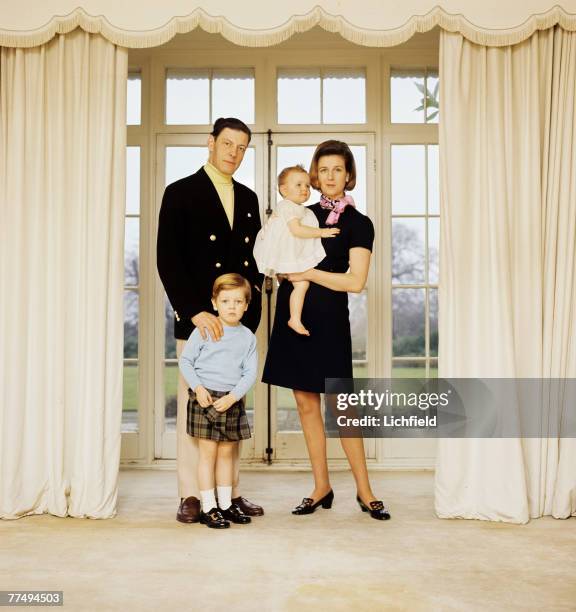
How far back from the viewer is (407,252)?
→ 4.57 metres

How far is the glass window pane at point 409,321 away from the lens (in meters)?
4.59

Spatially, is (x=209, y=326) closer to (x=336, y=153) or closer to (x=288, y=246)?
(x=288, y=246)

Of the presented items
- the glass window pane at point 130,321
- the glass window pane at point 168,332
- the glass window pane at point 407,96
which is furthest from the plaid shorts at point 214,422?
the glass window pane at point 130,321

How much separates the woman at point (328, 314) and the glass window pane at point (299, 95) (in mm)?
1274

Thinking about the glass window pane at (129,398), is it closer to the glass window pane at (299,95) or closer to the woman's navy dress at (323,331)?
the woman's navy dress at (323,331)

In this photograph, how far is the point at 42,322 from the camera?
3303 millimetres

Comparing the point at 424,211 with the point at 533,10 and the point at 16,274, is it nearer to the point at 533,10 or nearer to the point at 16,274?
the point at 533,10

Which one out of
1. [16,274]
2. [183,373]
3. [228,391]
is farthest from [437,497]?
[16,274]

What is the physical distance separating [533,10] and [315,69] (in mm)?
1606

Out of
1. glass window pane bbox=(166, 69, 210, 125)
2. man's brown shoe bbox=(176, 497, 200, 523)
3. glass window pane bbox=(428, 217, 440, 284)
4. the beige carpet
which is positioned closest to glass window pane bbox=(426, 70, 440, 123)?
glass window pane bbox=(428, 217, 440, 284)

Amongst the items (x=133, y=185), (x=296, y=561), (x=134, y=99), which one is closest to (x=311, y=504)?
(x=296, y=561)

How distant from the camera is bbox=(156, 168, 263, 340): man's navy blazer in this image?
3.16 meters

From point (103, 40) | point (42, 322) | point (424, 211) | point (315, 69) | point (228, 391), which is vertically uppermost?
point (315, 69)

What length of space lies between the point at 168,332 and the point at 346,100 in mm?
1816
